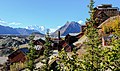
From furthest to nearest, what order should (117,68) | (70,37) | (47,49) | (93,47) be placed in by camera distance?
(70,37) → (47,49) → (93,47) → (117,68)

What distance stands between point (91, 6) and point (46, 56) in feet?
67.0

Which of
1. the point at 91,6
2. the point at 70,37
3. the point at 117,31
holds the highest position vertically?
the point at 91,6

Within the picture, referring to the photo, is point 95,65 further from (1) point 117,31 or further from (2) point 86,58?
(1) point 117,31

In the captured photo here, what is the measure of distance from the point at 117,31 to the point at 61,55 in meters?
5.67

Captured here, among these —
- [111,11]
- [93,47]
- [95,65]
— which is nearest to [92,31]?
[93,47]

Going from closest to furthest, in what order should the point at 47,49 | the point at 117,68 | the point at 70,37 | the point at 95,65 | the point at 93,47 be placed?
the point at 117,68 → the point at 95,65 → the point at 93,47 → the point at 47,49 → the point at 70,37

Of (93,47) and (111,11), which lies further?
(111,11)

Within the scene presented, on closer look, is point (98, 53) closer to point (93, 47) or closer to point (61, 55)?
point (93, 47)

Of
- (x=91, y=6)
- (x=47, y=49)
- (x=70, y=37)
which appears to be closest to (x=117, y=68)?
(x=91, y=6)

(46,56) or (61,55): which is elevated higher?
(61,55)

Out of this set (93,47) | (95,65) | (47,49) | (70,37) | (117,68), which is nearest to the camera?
(117,68)

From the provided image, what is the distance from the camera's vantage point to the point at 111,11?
132 metres

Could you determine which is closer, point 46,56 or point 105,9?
point 46,56

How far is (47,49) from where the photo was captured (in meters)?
42.0
